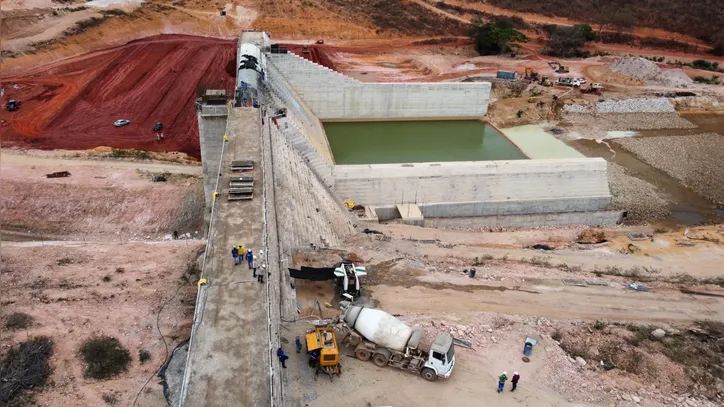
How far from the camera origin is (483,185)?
34750 mm

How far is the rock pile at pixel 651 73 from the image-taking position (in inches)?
2256

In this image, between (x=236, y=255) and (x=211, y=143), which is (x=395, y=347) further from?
(x=211, y=143)

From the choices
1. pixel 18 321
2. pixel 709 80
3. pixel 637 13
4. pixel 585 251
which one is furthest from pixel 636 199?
pixel 637 13

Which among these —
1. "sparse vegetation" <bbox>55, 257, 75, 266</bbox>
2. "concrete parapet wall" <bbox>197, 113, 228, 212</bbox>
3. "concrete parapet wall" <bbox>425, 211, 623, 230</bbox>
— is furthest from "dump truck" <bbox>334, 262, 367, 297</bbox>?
"concrete parapet wall" <bbox>425, 211, 623, 230</bbox>

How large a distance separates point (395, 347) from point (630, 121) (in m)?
44.9

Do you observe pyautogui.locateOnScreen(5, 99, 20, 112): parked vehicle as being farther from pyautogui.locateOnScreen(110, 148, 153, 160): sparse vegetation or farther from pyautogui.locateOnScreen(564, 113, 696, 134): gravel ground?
pyautogui.locateOnScreen(564, 113, 696, 134): gravel ground

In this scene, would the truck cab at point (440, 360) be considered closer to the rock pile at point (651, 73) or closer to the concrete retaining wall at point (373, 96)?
the concrete retaining wall at point (373, 96)

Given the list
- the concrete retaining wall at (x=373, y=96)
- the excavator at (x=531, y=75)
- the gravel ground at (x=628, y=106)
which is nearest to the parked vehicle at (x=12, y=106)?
the concrete retaining wall at (x=373, y=96)

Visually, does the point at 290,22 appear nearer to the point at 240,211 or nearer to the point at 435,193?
the point at 435,193

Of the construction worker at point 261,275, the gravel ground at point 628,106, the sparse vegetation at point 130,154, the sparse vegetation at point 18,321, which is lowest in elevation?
the sparse vegetation at point 18,321

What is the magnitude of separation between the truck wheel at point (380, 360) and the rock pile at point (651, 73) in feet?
178

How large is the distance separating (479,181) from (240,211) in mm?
20026

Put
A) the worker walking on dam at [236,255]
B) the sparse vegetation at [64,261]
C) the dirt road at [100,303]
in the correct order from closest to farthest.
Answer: the dirt road at [100,303] < the worker walking on dam at [236,255] < the sparse vegetation at [64,261]

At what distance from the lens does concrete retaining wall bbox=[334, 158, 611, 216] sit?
110 feet
